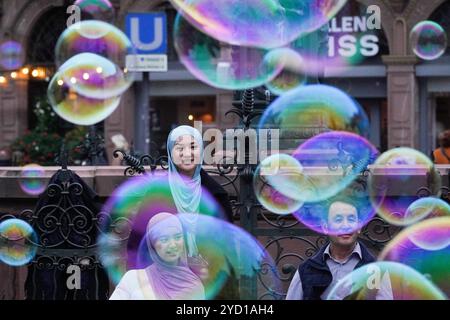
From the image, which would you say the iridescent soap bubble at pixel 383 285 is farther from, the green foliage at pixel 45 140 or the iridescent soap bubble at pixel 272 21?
the green foliage at pixel 45 140

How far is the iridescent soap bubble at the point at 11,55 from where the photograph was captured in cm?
1666

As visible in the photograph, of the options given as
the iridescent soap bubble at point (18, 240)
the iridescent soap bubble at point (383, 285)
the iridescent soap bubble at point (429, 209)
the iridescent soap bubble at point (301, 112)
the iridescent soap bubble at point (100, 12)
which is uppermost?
the iridescent soap bubble at point (100, 12)

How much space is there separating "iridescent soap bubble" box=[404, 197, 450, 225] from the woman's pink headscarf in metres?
1.55

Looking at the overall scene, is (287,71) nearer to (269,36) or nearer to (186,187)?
(269,36)

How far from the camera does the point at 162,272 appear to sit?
3717mm

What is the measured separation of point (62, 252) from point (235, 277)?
1.15 m

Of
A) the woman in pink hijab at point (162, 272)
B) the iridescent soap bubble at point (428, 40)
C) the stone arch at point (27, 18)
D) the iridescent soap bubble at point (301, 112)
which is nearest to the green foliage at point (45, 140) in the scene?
the stone arch at point (27, 18)

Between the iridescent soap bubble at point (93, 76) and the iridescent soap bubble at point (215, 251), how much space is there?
23.1 ft

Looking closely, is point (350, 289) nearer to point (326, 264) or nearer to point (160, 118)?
point (326, 264)

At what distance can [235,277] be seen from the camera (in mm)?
4203

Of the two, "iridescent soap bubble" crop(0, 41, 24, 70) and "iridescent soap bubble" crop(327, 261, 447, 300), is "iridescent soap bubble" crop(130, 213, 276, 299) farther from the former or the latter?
"iridescent soap bubble" crop(0, 41, 24, 70)

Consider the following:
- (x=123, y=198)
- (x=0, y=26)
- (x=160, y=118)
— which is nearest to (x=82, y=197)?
(x=123, y=198)

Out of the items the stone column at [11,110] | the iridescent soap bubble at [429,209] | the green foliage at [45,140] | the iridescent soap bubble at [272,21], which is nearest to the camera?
the iridescent soap bubble at [429,209]

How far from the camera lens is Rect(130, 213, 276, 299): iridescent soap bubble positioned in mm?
4020
